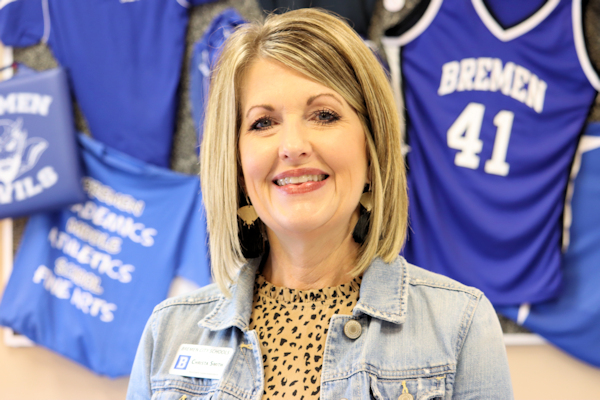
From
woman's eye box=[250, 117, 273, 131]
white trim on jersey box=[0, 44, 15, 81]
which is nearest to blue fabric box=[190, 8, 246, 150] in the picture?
white trim on jersey box=[0, 44, 15, 81]

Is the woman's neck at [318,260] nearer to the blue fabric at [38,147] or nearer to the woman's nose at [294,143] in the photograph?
the woman's nose at [294,143]

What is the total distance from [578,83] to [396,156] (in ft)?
4.74

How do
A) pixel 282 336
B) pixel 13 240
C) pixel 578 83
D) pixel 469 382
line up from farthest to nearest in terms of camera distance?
pixel 13 240 < pixel 578 83 < pixel 282 336 < pixel 469 382

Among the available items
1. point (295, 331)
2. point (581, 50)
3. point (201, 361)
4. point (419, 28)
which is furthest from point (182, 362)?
point (581, 50)

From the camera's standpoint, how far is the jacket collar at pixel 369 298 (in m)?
1.00

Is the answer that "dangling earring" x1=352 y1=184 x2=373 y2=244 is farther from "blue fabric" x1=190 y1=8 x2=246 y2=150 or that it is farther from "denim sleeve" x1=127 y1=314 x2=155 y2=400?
"blue fabric" x1=190 y1=8 x2=246 y2=150

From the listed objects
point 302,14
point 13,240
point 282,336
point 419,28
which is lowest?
point 13,240

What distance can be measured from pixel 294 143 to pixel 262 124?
116 mm

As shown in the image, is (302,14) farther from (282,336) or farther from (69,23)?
(69,23)

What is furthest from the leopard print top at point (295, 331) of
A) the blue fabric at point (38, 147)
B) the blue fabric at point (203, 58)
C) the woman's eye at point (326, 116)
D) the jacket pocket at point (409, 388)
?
the blue fabric at point (38, 147)

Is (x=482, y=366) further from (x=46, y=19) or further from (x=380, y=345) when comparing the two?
(x=46, y=19)

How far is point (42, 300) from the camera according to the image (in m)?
2.49

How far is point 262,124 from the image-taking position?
3.46 ft

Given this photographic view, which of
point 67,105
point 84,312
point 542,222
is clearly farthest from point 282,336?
point 67,105
